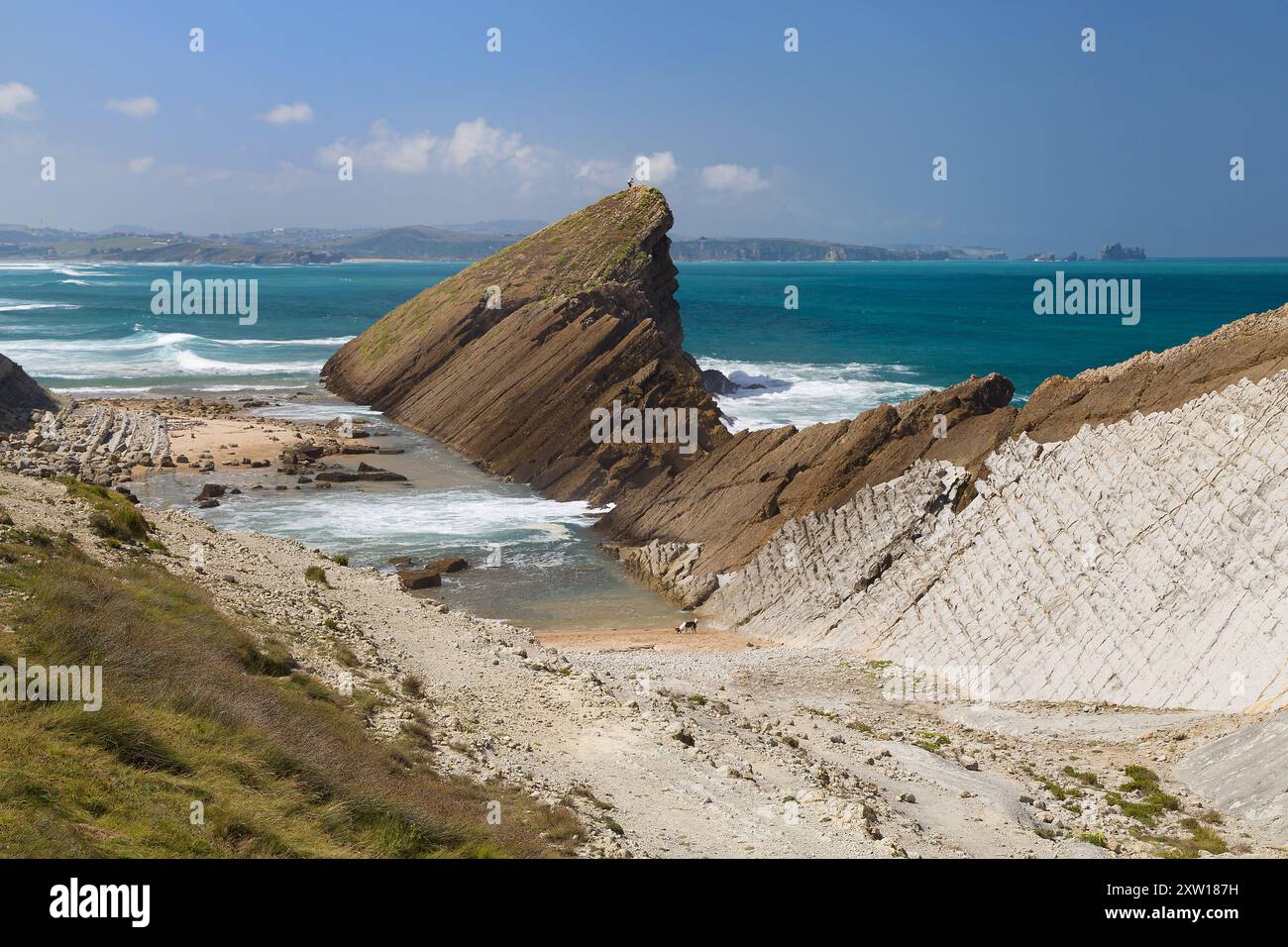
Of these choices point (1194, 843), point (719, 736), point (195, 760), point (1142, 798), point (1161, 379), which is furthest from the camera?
point (1161, 379)

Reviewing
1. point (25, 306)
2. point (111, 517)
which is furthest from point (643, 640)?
point (25, 306)

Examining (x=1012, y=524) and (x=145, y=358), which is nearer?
(x=1012, y=524)

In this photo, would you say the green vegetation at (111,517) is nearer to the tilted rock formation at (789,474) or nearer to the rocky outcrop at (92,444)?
the rocky outcrop at (92,444)

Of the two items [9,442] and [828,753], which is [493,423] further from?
[828,753]

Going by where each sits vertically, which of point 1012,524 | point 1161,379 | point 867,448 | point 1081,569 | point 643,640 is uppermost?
point 1161,379

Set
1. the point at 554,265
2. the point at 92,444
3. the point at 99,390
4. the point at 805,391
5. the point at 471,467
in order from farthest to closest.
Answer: the point at 805,391 < the point at 99,390 < the point at 554,265 < the point at 471,467 < the point at 92,444

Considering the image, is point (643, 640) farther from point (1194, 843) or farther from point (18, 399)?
point (18, 399)

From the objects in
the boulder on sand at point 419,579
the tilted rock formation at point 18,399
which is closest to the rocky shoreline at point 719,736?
the boulder on sand at point 419,579
